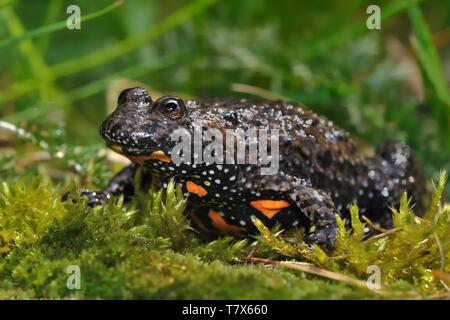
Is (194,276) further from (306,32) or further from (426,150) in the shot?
(306,32)

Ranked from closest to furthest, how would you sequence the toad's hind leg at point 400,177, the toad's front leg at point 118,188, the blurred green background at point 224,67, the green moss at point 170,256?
the green moss at point 170,256
the toad's front leg at point 118,188
the toad's hind leg at point 400,177
the blurred green background at point 224,67

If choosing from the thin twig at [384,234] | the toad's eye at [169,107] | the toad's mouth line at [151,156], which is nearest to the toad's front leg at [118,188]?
the toad's mouth line at [151,156]

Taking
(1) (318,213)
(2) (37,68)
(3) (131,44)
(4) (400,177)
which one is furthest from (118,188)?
(2) (37,68)

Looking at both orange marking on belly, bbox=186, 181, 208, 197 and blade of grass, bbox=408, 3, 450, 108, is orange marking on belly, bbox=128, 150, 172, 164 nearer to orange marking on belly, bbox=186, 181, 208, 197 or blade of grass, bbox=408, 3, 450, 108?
orange marking on belly, bbox=186, 181, 208, 197

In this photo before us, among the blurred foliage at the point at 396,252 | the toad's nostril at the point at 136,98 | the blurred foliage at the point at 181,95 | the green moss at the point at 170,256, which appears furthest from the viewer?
the toad's nostril at the point at 136,98

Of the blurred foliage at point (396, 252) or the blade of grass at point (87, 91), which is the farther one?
the blade of grass at point (87, 91)

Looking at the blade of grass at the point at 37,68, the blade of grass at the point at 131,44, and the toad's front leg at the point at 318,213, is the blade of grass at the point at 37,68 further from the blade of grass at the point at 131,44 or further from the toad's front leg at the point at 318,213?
the toad's front leg at the point at 318,213
